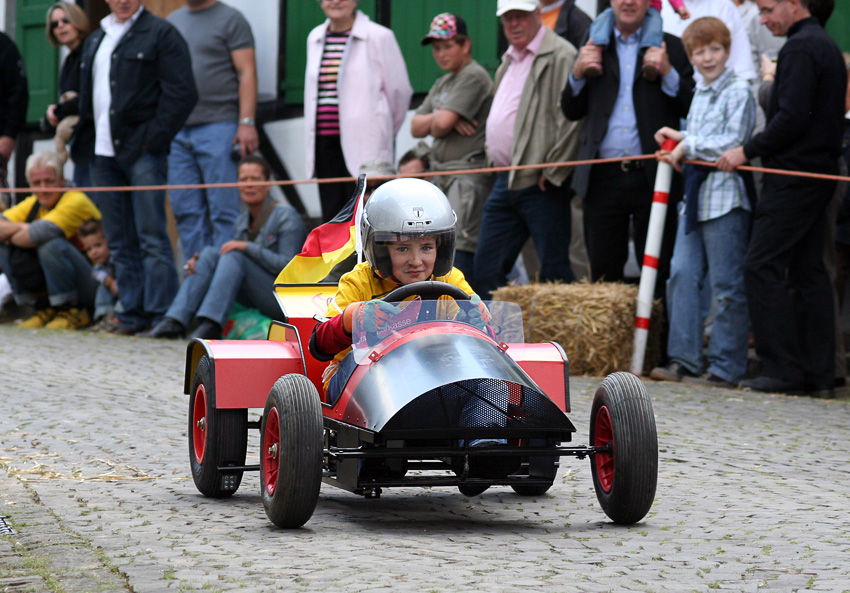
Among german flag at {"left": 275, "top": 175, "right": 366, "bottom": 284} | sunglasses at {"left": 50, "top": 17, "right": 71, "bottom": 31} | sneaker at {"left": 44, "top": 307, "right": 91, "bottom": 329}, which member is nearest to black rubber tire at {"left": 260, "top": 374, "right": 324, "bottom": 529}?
german flag at {"left": 275, "top": 175, "right": 366, "bottom": 284}

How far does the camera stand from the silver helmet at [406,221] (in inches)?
203

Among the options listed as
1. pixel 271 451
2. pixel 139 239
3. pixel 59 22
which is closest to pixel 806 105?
pixel 271 451

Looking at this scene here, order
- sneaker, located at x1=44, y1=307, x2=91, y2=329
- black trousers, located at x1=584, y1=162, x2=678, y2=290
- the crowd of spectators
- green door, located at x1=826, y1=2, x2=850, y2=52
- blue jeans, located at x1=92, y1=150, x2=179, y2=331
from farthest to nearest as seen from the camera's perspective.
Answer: sneaker, located at x1=44, y1=307, x2=91, y2=329
blue jeans, located at x1=92, y1=150, x2=179, y2=331
green door, located at x1=826, y1=2, x2=850, y2=52
black trousers, located at x1=584, y1=162, x2=678, y2=290
the crowd of spectators

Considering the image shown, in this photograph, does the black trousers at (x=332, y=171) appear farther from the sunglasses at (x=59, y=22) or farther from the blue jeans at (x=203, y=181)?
the sunglasses at (x=59, y=22)

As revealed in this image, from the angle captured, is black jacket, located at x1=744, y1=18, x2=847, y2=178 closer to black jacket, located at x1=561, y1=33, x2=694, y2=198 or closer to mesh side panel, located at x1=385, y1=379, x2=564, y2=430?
black jacket, located at x1=561, y1=33, x2=694, y2=198

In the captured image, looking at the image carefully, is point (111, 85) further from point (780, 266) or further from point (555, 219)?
point (780, 266)

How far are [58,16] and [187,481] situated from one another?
886 cm

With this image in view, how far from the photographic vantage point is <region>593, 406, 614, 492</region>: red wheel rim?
489 centimetres

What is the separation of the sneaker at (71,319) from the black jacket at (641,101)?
6026 mm

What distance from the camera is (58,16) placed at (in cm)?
1348

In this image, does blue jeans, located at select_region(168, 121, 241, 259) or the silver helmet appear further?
blue jeans, located at select_region(168, 121, 241, 259)

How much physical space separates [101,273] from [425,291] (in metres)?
8.58

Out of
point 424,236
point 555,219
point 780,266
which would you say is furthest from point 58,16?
point 424,236

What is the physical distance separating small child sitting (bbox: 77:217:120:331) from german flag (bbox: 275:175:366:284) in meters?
6.72
